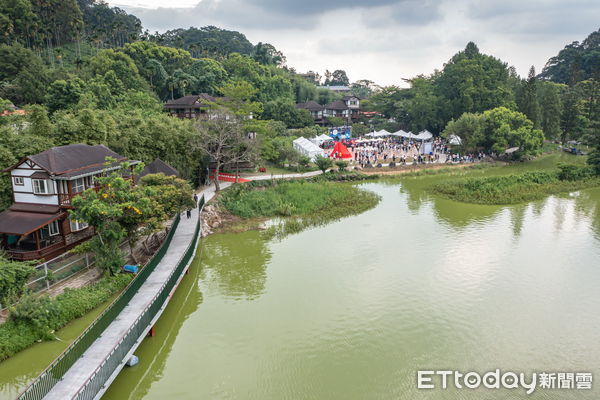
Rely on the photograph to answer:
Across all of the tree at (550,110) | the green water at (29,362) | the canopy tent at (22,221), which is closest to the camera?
the green water at (29,362)

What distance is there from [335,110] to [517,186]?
146 feet

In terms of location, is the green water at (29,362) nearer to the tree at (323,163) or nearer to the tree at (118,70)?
the tree at (323,163)

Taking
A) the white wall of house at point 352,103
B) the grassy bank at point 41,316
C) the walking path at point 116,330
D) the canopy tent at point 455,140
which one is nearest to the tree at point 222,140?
the walking path at point 116,330

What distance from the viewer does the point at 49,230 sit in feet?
63.0

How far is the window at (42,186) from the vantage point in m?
19.2

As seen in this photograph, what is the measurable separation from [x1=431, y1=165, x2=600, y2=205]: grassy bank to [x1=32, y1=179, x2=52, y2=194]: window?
26702 mm

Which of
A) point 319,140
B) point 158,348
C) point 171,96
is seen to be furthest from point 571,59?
point 158,348

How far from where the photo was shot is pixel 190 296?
57.3 ft

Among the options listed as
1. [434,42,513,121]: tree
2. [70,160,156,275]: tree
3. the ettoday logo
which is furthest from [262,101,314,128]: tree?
the ettoday logo

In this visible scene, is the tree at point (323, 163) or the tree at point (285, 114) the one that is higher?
the tree at point (285, 114)

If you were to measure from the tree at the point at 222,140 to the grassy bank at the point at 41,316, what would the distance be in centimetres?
1602

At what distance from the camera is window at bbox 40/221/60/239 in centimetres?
1916

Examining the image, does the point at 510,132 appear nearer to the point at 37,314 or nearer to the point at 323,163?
the point at 323,163

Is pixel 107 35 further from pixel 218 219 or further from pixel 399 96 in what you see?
pixel 218 219
